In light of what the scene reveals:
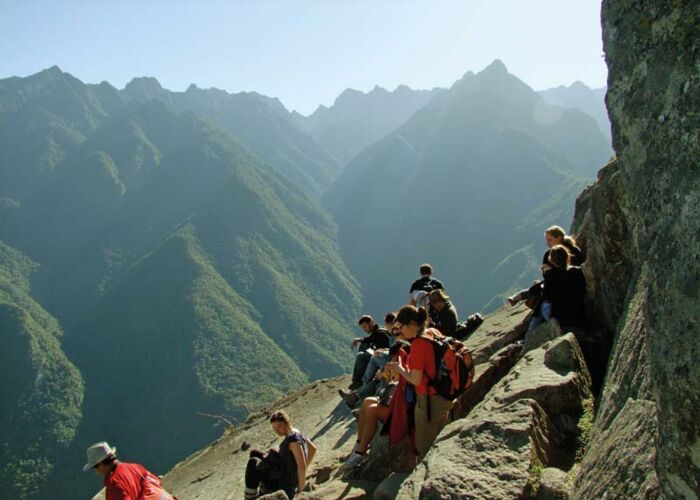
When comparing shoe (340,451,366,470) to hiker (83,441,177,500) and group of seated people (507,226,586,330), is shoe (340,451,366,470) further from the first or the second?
group of seated people (507,226,586,330)

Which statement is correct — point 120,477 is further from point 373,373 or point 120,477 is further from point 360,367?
point 360,367

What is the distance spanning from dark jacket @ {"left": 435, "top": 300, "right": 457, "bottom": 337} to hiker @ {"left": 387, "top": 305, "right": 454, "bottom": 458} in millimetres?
5263

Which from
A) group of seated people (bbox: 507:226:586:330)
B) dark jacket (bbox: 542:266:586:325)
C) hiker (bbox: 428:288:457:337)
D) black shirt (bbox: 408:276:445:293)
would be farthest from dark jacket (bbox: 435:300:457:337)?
dark jacket (bbox: 542:266:586:325)

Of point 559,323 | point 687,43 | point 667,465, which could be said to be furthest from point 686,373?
point 559,323

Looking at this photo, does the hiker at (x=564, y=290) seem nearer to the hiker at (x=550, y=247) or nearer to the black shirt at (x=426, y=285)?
the hiker at (x=550, y=247)

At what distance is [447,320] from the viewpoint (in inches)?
490

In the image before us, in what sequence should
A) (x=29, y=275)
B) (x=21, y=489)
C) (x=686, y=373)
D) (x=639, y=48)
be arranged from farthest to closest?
(x=29, y=275) → (x=21, y=489) → (x=639, y=48) → (x=686, y=373)

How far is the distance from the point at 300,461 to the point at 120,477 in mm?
2848

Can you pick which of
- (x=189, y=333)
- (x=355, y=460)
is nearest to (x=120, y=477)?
(x=355, y=460)

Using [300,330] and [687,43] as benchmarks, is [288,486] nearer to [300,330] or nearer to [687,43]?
[687,43]

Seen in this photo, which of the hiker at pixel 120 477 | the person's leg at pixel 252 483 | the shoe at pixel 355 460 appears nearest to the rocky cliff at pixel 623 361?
the shoe at pixel 355 460

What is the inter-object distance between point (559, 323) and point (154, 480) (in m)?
6.19

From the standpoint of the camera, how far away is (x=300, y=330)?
154375 mm

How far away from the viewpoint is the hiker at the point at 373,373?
1291 cm
